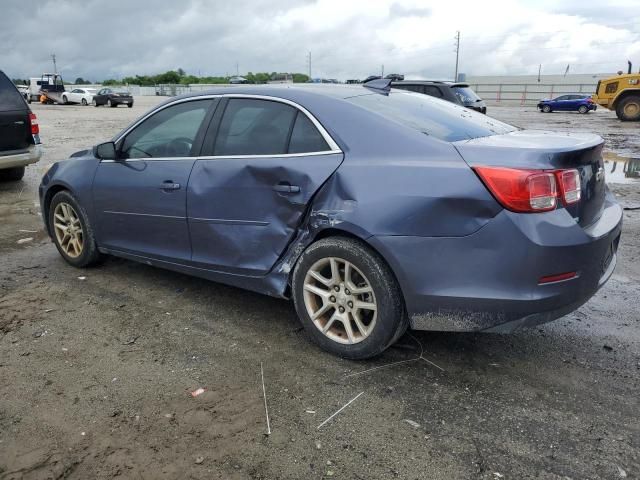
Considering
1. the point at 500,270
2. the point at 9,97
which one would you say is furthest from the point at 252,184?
the point at 9,97

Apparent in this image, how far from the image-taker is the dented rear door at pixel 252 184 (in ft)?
11.1

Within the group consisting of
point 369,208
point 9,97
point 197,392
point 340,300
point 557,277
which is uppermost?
point 9,97

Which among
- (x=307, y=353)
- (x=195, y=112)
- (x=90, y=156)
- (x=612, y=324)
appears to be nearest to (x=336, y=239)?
(x=307, y=353)

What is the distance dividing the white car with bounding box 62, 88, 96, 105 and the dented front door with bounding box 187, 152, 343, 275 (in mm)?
46955

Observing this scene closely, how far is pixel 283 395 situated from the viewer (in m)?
2.99

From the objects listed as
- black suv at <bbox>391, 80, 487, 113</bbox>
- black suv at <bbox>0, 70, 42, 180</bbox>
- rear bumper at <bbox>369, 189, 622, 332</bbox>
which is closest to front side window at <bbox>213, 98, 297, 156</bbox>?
rear bumper at <bbox>369, 189, 622, 332</bbox>

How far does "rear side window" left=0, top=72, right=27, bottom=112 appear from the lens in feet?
27.2

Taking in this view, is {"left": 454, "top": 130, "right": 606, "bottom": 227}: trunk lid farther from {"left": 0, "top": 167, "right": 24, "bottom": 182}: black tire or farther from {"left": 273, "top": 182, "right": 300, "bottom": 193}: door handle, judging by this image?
{"left": 0, "top": 167, "right": 24, "bottom": 182}: black tire

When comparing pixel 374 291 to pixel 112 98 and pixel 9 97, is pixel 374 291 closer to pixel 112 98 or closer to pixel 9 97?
pixel 9 97

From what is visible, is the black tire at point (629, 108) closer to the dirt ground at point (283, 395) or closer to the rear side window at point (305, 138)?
the dirt ground at point (283, 395)

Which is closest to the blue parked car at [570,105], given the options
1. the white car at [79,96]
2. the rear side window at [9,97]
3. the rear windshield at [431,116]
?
the white car at [79,96]

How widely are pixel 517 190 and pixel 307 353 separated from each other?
5.28 feet

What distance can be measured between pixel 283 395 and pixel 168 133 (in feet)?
7.60

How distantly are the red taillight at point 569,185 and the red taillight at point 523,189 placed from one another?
63 mm
